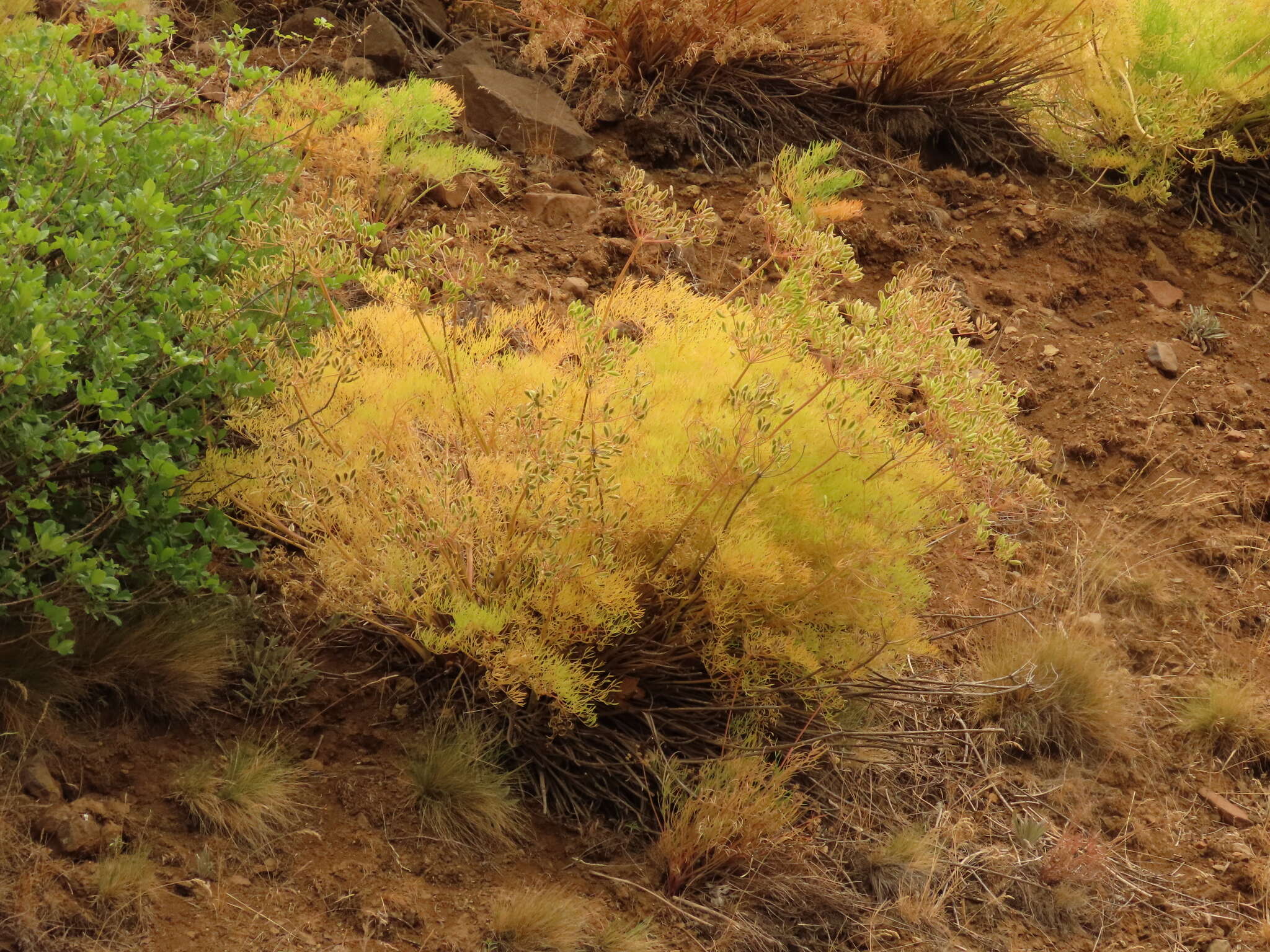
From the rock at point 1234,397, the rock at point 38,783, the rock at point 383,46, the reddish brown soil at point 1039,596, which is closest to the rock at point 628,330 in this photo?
the reddish brown soil at point 1039,596

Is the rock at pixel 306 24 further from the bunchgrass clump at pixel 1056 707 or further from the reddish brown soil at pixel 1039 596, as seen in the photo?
the bunchgrass clump at pixel 1056 707

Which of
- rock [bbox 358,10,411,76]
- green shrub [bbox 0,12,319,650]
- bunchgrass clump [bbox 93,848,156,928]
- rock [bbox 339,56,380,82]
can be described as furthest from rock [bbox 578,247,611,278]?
bunchgrass clump [bbox 93,848,156,928]

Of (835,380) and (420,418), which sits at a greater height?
(835,380)

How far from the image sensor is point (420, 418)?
2.77m

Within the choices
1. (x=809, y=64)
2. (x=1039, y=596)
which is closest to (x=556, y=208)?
(x=809, y=64)

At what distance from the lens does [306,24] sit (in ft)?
15.9

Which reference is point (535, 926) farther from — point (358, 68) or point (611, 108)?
point (611, 108)

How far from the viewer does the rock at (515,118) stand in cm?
472

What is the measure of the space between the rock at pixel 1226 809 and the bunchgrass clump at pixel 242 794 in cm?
256

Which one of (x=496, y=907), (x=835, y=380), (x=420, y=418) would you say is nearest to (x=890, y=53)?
(x=835, y=380)

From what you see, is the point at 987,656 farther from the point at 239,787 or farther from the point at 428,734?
the point at 239,787

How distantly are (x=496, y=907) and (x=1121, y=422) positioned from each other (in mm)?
3239

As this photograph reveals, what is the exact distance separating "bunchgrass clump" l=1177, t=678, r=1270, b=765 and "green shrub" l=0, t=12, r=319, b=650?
9.27 ft

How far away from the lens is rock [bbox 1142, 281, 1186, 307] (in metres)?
5.22
